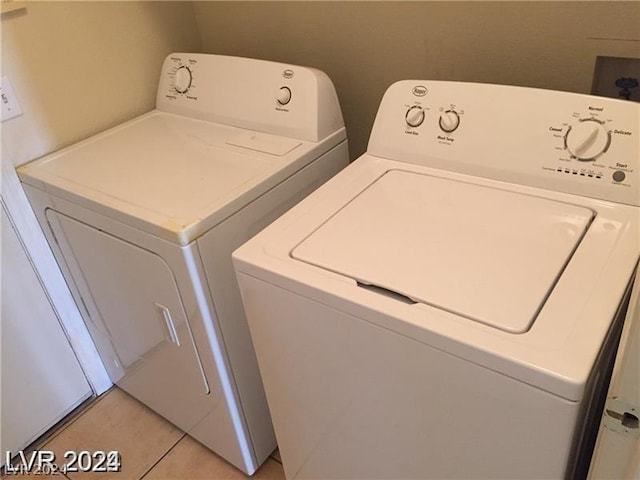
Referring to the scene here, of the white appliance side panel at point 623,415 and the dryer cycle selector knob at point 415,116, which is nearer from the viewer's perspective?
the white appliance side panel at point 623,415

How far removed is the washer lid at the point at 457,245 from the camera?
853 mm

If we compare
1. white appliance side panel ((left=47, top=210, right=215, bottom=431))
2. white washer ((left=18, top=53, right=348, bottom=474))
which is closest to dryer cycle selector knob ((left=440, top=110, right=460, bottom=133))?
white washer ((left=18, top=53, right=348, bottom=474))

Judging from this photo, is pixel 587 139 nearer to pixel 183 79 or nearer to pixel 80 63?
pixel 183 79

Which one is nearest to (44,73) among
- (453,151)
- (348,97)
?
(348,97)

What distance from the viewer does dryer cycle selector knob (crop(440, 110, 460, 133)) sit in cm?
117

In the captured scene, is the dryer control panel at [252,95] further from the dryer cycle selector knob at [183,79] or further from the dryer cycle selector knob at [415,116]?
the dryer cycle selector knob at [415,116]

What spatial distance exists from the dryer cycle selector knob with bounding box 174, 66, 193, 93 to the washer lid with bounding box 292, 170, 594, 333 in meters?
0.73

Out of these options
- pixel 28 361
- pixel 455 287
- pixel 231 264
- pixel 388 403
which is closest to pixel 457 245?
pixel 455 287

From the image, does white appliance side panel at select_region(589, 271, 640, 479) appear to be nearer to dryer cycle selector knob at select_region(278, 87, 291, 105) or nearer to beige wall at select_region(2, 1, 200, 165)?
dryer cycle selector knob at select_region(278, 87, 291, 105)

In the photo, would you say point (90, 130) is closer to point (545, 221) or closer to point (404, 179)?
point (404, 179)

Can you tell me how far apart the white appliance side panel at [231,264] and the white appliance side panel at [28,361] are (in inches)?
25.3

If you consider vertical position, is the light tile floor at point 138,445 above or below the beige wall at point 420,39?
below

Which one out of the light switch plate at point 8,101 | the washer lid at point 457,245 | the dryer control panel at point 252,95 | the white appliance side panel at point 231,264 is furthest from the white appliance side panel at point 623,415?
the light switch plate at point 8,101

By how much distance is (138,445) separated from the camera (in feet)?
5.63
